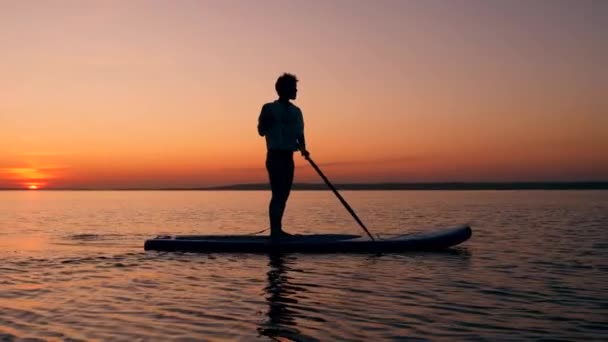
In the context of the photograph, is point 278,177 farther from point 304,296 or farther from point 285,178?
point 304,296

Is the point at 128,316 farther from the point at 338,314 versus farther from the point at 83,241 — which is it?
the point at 83,241

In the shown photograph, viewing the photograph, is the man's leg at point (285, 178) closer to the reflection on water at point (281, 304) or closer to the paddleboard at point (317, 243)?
the paddleboard at point (317, 243)

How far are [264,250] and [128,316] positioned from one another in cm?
618

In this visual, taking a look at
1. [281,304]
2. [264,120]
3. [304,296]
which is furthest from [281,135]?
[281,304]

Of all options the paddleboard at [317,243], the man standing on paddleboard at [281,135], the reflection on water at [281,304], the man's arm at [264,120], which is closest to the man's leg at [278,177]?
the man standing on paddleboard at [281,135]

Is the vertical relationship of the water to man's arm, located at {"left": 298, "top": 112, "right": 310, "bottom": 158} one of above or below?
below

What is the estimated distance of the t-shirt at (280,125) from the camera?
483 inches

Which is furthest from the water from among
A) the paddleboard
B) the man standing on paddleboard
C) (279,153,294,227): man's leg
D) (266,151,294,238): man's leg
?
the man standing on paddleboard

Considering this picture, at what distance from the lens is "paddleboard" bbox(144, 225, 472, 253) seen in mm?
12445

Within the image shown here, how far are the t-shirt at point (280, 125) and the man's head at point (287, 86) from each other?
0.60 ft

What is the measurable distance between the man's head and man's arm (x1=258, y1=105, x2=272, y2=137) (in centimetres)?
50

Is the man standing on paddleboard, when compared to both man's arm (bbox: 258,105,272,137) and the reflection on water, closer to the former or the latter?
man's arm (bbox: 258,105,272,137)

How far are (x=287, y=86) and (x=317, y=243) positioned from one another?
3.30 m

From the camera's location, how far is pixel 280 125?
12344 millimetres
